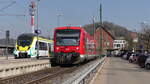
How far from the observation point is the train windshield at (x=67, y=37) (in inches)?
1096

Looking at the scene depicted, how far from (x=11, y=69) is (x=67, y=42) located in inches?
318

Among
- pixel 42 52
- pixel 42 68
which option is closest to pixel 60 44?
pixel 42 68

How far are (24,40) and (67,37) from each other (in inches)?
554

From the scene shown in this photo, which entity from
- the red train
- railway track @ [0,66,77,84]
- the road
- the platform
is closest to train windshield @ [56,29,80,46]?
the red train

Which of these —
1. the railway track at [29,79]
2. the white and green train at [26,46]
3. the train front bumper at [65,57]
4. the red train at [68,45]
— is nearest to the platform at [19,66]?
the railway track at [29,79]

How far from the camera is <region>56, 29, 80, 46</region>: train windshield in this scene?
27.8 m

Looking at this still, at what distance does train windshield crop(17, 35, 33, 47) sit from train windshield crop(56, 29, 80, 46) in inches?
526

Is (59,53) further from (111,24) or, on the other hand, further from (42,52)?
(111,24)

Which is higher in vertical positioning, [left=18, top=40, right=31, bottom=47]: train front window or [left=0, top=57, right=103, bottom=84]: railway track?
[left=18, top=40, right=31, bottom=47]: train front window

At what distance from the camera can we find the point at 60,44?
91.5 feet

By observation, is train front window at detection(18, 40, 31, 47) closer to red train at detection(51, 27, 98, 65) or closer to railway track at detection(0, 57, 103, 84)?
red train at detection(51, 27, 98, 65)

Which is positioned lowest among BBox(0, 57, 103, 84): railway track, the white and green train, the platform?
BBox(0, 57, 103, 84): railway track

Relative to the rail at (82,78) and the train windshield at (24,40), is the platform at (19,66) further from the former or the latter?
the train windshield at (24,40)

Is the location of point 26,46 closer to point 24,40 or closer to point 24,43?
point 24,43
